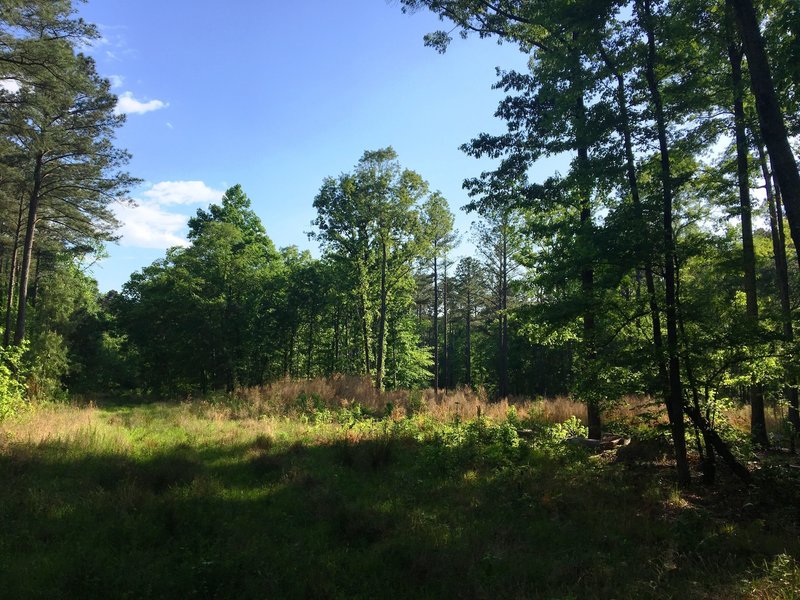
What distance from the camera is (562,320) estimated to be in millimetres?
9188

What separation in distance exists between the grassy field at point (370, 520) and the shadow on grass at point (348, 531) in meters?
0.03

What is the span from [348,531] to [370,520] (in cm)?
39

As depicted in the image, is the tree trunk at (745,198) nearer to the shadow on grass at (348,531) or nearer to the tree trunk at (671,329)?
the tree trunk at (671,329)

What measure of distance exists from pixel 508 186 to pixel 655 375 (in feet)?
19.4

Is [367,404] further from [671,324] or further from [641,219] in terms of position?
[641,219]

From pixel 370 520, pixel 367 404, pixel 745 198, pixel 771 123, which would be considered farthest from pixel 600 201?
pixel 367 404

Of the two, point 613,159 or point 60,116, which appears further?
point 60,116

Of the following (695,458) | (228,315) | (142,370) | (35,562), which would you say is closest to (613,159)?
(695,458)

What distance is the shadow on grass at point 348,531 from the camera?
5035 mm

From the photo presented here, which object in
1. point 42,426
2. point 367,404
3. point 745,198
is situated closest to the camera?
point 42,426

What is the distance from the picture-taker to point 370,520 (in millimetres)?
6660

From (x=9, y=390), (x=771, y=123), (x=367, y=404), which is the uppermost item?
(x=771, y=123)

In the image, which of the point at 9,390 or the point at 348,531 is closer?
the point at 348,531

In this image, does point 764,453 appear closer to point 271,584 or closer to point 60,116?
point 271,584
